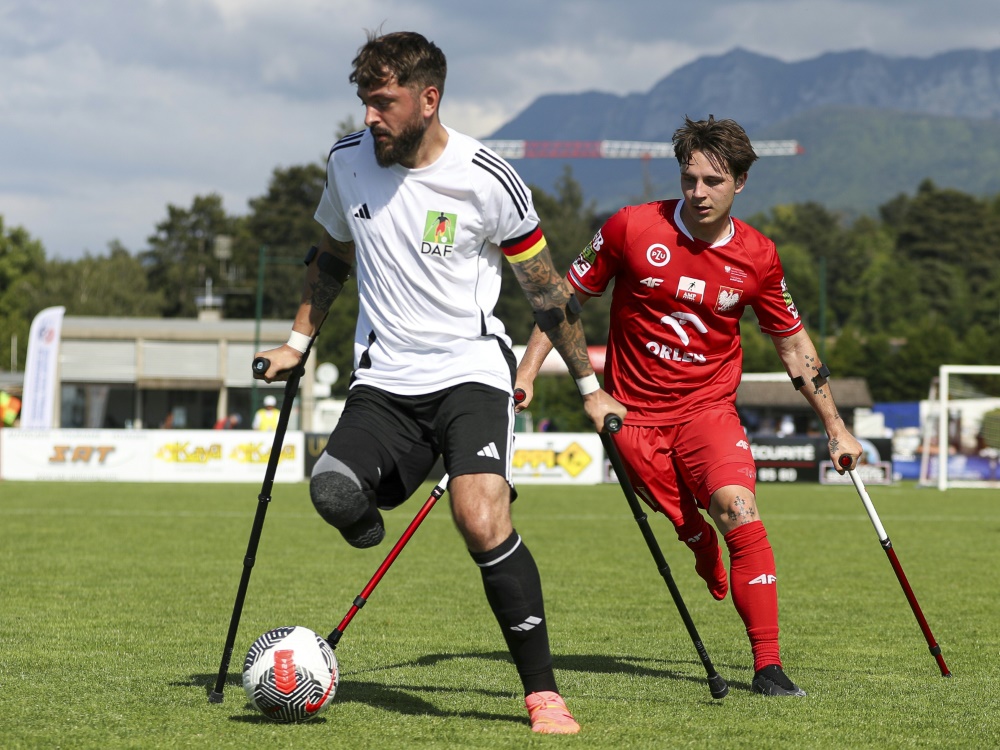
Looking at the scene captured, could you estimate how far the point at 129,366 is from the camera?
191ft

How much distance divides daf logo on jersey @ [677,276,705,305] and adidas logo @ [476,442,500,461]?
1841 mm

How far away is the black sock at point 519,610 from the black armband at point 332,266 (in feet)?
4.52

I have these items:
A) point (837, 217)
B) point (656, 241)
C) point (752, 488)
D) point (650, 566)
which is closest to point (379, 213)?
point (656, 241)

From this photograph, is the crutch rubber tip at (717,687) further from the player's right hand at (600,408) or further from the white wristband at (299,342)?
the white wristband at (299,342)

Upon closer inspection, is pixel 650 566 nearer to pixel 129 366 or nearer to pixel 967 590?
pixel 967 590

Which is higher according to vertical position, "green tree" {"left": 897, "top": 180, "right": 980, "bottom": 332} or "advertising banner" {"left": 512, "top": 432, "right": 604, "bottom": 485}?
"green tree" {"left": 897, "top": 180, "right": 980, "bottom": 332}

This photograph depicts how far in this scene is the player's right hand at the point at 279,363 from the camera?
17.8 ft

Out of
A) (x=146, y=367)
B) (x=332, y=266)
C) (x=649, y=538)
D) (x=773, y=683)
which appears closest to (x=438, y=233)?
(x=332, y=266)

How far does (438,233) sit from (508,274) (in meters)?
78.7

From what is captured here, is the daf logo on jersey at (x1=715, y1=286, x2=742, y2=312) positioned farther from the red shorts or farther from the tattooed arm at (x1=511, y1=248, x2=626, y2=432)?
the tattooed arm at (x1=511, y1=248, x2=626, y2=432)

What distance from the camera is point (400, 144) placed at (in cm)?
496

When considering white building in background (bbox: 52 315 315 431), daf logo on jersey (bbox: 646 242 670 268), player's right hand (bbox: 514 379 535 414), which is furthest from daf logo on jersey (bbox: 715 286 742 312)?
white building in background (bbox: 52 315 315 431)

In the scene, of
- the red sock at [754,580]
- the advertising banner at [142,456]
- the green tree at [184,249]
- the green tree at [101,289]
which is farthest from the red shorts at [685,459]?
the green tree at [184,249]

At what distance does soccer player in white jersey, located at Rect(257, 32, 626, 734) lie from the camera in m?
4.95
